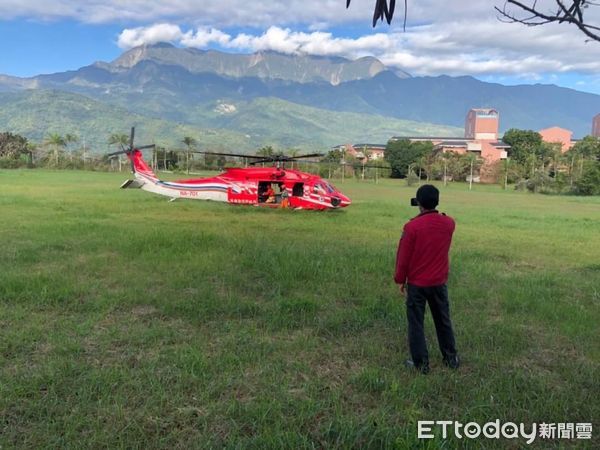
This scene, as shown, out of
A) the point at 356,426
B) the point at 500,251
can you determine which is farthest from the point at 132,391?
the point at 500,251

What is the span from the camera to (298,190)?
19.7 meters

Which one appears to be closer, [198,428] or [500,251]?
[198,428]

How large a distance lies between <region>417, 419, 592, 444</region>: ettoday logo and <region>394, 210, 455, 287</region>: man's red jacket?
1289 millimetres

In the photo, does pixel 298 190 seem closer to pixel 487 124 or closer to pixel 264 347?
pixel 264 347

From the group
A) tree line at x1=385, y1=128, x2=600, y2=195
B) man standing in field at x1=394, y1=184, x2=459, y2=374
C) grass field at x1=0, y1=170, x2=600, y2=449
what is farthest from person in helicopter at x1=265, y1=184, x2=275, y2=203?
tree line at x1=385, y1=128, x2=600, y2=195

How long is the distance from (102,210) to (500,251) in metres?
13.8

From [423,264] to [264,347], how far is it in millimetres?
1833

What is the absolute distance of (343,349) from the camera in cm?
517

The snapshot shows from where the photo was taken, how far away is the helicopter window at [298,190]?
64.3ft

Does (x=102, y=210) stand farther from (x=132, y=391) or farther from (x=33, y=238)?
(x=132, y=391)

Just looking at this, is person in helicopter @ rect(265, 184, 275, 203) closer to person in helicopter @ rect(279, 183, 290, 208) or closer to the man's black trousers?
person in helicopter @ rect(279, 183, 290, 208)

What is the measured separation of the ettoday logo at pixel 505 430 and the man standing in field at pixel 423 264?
3.05 ft

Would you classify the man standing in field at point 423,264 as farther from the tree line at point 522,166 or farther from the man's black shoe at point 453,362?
the tree line at point 522,166

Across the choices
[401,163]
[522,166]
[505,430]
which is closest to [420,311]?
[505,430]
